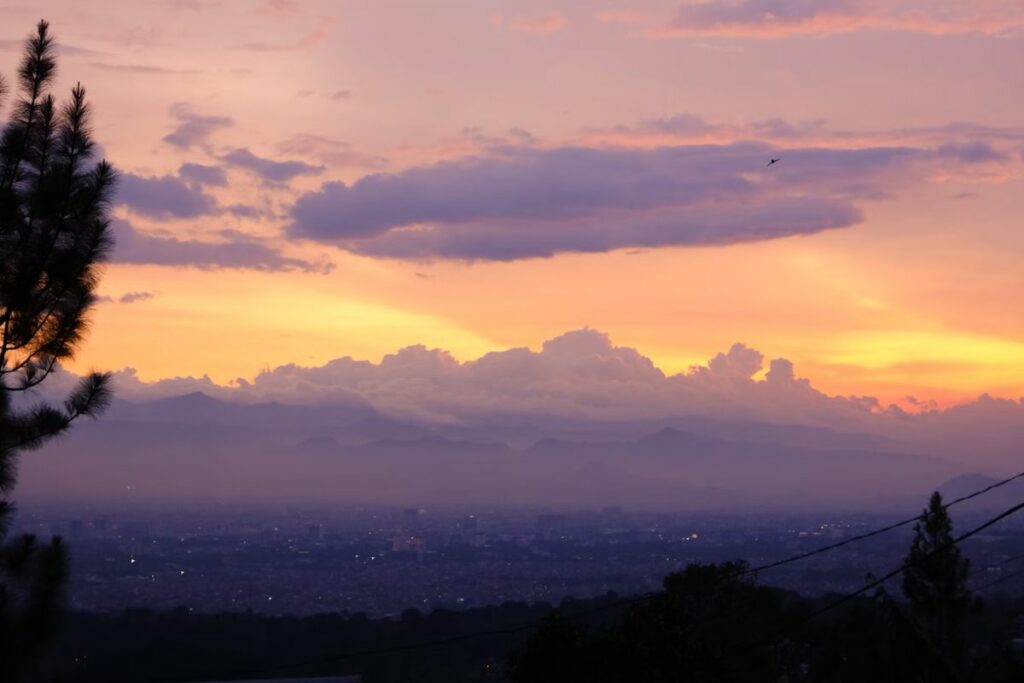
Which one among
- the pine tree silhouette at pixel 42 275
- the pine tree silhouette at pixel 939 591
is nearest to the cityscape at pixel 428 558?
the pine tree silhouette at pixel 939 591

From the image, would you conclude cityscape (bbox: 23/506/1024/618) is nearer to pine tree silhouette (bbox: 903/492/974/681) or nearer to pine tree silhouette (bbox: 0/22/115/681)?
pine tree silhouette (bbox: 903/492/974/681)

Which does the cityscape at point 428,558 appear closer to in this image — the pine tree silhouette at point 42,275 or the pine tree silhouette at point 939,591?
the pine tree silhouette at point 939,591

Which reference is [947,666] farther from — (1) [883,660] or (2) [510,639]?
(2) [510,639]

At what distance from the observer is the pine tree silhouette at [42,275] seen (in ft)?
43.8

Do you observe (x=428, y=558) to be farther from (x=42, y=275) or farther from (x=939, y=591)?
(x=42, y=275)

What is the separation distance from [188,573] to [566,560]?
138ft

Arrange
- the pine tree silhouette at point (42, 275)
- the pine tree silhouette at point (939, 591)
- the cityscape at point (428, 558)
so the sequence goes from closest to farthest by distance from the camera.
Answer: the pine tree silhouette at point (42, 275) → the pine tree silhouette at point (939, 591) → the cityscape at point (428, 558)

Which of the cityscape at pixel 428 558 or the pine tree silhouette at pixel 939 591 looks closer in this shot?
the pine tree silhouette at pixel 939 591

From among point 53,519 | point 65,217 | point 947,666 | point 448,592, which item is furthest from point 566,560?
point 65,217

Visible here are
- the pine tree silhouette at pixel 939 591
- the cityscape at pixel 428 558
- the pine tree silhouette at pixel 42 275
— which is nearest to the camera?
the pine tree silhouette at pixel 42 275

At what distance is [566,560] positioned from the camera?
125188 millimetres

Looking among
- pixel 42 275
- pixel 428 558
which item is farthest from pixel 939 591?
pixel 428 558

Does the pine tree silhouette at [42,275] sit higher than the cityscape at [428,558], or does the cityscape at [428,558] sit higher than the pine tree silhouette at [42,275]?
the pine tree silhouette at [42,275]

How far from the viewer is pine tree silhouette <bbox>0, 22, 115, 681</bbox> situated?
13352mm
